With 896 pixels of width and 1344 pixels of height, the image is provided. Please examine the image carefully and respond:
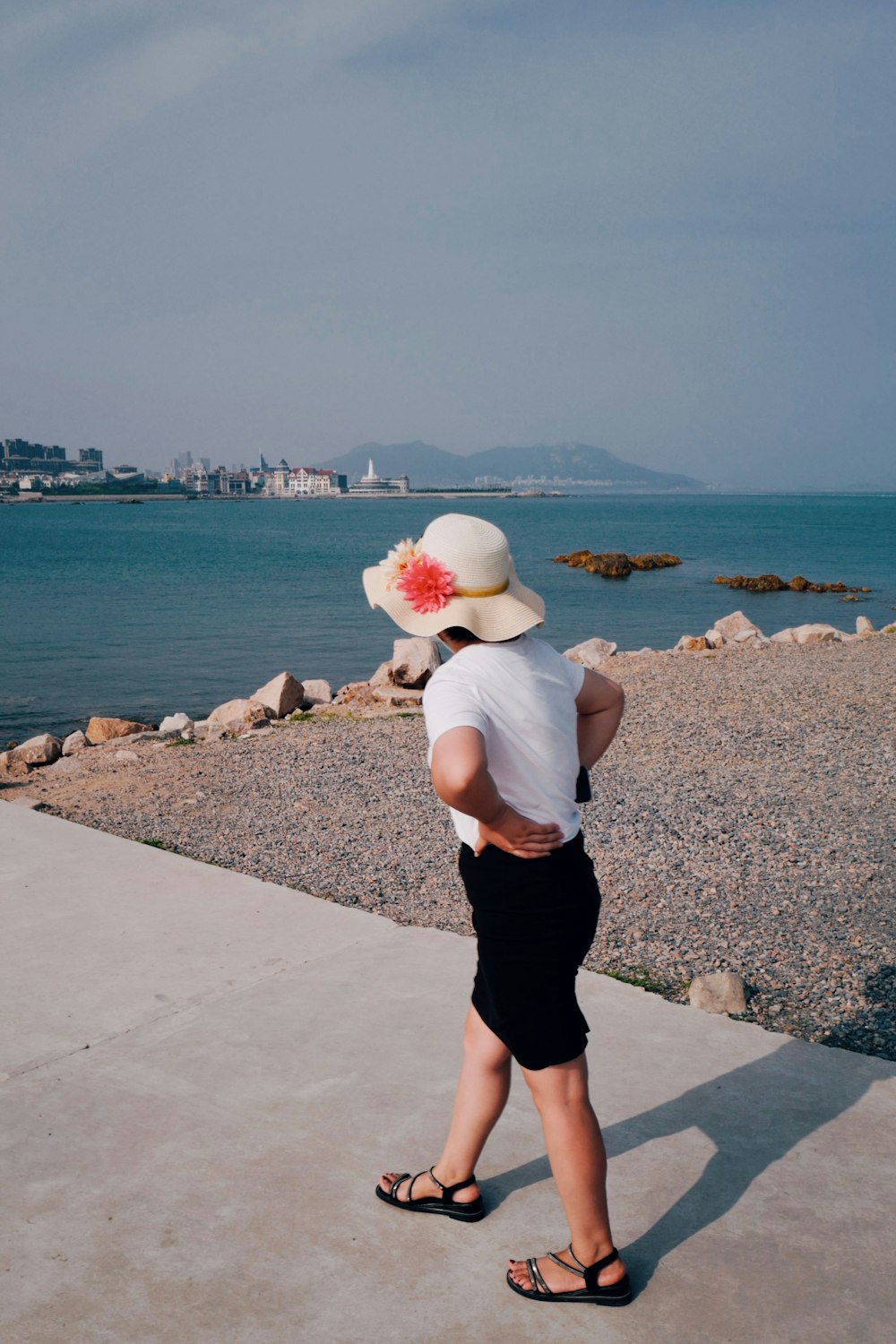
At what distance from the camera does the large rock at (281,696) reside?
43.6 ft

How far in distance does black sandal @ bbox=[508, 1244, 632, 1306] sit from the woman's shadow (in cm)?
10

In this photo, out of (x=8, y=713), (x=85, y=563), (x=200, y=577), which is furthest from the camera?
(x=85, y=563)

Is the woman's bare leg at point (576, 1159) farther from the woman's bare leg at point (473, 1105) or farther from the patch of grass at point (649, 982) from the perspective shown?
the patch of grass at point (649, 982)

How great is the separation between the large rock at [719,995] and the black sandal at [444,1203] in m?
1.46

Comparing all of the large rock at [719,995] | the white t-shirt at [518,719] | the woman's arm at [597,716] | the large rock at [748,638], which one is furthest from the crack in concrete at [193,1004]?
the large rock at [748,638]

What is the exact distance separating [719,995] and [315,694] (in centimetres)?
1088

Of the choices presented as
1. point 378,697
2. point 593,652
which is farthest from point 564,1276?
point 593,652

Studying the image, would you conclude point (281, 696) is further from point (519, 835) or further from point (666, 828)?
point (519, 835)

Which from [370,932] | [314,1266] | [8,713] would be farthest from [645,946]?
[8,713]

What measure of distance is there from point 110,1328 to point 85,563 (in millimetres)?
50755

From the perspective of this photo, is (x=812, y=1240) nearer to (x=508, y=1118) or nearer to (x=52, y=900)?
(x=508, y=1118)

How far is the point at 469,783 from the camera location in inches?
82.3

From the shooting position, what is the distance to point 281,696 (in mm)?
13336

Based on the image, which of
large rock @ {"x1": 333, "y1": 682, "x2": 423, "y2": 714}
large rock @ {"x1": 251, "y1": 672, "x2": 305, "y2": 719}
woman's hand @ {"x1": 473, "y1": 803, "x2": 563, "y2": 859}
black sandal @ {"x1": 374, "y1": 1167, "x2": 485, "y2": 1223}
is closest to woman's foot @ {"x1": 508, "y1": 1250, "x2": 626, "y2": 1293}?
black sandal @ {"x1": 374, "y1": 1167, "x2": 485, "y2": 1223}
